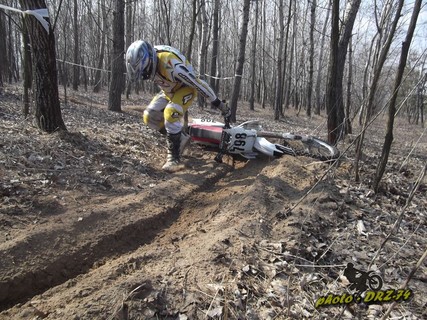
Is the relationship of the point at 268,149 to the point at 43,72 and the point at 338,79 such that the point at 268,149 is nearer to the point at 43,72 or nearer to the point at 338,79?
the point at 338,79

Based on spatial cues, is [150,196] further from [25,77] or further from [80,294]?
[25,77]

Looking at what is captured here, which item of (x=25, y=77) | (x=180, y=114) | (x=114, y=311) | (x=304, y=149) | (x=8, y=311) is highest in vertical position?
(x=25, y=77)

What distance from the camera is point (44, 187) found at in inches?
152

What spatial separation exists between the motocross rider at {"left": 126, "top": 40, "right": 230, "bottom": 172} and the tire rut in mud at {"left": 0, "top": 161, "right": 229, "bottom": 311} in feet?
3.61

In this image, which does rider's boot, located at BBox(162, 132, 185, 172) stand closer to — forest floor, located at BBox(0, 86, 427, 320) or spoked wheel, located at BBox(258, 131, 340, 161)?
forest floor, located at BBox(0, 86, 427, 320)

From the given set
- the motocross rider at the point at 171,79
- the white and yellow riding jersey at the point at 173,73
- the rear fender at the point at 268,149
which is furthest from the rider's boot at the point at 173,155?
the rear fender at the point at 268,149

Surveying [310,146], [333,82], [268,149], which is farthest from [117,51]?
[310,146]

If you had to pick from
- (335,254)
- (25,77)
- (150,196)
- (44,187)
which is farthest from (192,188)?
(25,77)

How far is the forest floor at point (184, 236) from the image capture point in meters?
2.28

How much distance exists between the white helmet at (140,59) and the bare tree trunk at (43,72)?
1.27m

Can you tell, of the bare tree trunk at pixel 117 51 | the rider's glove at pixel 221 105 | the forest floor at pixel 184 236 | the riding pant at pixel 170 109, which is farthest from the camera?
the bare tree trunk at pixel 117 51

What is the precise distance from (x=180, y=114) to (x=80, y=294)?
3.36m

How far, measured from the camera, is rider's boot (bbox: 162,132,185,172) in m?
5.23

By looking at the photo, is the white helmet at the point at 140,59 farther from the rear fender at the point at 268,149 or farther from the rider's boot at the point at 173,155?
the rear fender at the point at 268,149
